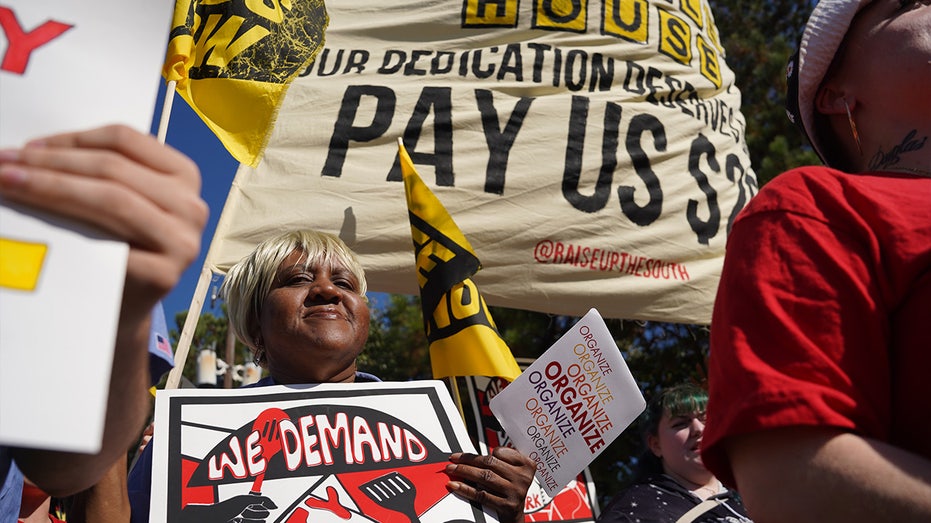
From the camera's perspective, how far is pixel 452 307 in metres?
2.52

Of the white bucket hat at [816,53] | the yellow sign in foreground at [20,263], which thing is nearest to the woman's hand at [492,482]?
the white bucket hat at [816,53]

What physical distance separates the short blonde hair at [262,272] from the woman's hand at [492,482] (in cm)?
67

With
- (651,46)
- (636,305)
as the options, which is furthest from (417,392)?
(651,46)

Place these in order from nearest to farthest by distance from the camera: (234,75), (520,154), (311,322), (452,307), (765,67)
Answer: (311,322) < (452,307) < (234,75) < (520,154) < (765,67)

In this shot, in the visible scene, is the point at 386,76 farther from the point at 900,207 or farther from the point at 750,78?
the point at 750,78

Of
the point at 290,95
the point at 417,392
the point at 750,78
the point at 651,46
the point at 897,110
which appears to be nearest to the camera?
the point at 897,110

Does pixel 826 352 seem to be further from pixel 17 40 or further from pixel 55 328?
pixel 17 40

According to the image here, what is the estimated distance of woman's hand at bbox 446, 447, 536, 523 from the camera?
1.54 m

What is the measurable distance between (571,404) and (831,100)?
79cm

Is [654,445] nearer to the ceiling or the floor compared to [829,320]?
nearer to the floor

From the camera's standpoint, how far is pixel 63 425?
2.02 ft

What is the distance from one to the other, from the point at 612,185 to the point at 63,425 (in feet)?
11.9

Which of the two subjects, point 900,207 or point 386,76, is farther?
point 386,76

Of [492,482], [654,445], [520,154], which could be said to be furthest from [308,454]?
[520,154]
